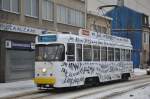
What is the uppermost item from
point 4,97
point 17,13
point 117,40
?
point 17,13

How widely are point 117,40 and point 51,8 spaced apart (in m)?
10.8

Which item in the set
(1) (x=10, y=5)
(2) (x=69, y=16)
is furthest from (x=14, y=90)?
(2) (x=69, y=16)

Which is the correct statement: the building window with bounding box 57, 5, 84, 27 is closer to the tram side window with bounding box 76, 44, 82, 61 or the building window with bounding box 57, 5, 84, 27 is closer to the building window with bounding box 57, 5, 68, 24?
the building window with bounding box 57, 5, 68, 24

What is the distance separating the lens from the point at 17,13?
110 feet

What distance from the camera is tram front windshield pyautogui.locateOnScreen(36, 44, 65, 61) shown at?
74.8 feet

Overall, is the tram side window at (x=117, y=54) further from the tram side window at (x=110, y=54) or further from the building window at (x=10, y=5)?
the building window at (x=10, y=5)

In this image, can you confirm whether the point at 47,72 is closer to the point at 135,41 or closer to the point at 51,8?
the point at 51,8

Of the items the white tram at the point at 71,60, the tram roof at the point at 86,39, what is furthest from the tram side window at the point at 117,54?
the white tram at the point at 71,60

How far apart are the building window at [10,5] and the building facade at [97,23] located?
56.3 ft

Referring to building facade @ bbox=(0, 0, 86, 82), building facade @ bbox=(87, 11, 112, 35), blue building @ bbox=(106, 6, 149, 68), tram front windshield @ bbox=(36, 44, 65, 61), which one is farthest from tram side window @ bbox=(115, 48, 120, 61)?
blue building @ bbox=(106, 6, 149, 68)

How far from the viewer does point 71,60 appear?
2336 cm

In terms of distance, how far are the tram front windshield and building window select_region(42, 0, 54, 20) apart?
1462 cm

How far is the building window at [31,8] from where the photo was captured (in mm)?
35250

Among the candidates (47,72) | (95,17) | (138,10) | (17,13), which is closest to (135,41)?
(138,10)
